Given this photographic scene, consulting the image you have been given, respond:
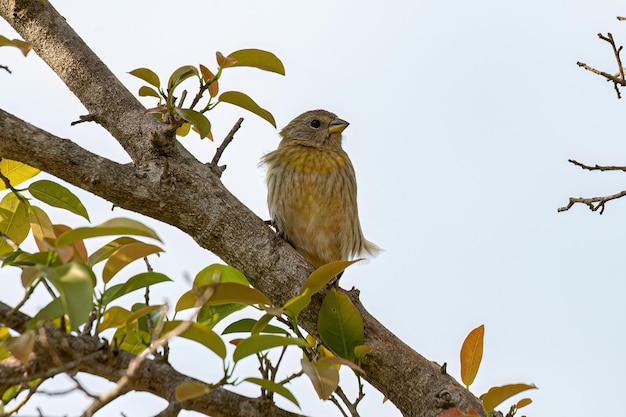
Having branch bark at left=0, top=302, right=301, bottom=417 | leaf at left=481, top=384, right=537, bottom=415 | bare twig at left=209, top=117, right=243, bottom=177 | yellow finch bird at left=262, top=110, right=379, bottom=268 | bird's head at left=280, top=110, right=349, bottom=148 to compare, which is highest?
bird's head at left=280, top=110, right=349, bottom=148

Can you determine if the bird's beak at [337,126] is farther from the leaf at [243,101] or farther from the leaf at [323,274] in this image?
the leaf at [323,274]

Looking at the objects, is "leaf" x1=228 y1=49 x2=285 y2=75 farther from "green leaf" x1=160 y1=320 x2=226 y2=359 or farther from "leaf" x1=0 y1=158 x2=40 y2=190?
"green leaf" x1=160 y1=320 x2=226 y2=359

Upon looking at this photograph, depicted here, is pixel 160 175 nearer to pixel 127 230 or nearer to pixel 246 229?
pixel 246 229

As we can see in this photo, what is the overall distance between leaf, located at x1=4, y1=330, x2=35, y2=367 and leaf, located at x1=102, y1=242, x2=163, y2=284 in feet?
1.56

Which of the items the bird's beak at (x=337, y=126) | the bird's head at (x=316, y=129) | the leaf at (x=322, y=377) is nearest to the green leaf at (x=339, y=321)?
the leaf at (x=322, y=377)

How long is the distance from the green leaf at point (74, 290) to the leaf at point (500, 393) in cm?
137

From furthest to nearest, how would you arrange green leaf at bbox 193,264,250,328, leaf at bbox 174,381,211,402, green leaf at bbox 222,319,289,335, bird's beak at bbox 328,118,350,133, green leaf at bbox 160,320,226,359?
bird's beak at bbox 328,118,350,133 < green leaf at bbox 222,319,289,335 < green leaf at bbox 193,264,250,328 < green leaf at bbox 160,320,226,359 < leaf at bbox 174,381,211,402

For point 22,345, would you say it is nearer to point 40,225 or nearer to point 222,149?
point 40,225

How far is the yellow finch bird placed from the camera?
17.1 ft

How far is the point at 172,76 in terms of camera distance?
3.34m

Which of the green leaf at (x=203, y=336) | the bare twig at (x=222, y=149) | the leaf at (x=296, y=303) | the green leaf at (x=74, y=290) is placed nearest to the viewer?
the green leaf at (x=74, y=290)

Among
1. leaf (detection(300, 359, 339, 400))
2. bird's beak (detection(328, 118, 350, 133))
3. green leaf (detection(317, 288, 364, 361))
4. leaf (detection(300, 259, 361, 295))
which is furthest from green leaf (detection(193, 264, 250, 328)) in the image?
bird's beak (detection(328, 118, 350, 133))

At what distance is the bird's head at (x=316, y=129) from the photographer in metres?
6.23

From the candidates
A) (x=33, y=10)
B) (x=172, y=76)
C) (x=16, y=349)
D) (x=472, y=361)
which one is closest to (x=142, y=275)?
(x=16, y=349)
